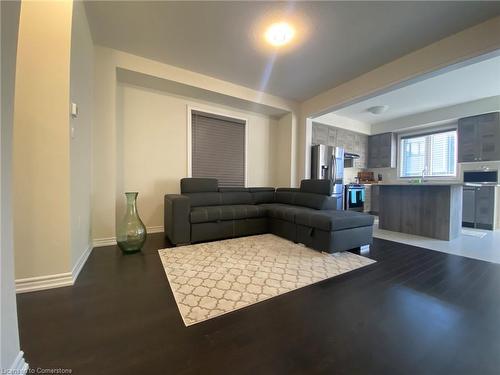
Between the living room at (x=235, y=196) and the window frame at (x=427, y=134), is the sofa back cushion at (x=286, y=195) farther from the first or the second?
the window frame at (x=427, y=134)

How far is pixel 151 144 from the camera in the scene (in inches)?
141

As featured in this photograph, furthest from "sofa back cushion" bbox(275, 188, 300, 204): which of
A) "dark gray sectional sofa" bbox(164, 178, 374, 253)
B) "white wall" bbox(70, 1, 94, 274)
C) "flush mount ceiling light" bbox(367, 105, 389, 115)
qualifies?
"white wall" bbox(70, 1, 94, 274)

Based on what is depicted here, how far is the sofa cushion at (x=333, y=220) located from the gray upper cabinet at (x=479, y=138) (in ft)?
12.9

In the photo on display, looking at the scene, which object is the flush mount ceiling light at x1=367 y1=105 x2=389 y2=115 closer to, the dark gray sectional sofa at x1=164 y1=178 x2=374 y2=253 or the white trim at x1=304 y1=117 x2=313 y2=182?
the white trim at x1=304 y1=117 x2=313 y2=182

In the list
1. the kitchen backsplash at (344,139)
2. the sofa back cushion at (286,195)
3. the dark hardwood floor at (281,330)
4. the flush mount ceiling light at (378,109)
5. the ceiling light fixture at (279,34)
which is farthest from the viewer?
the kitchen backsplash at (344,139)

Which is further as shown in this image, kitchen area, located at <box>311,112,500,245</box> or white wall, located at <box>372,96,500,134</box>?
white wall, located at <box>372,96,500,134</box>

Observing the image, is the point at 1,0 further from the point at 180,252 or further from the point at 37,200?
the point at 180,252

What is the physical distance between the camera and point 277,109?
4.56m

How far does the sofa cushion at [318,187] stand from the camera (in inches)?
131

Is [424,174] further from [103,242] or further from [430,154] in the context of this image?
[103,242]

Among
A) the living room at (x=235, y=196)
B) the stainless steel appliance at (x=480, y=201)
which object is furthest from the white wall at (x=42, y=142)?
the stainless steel appliance at (x=480, y=201)

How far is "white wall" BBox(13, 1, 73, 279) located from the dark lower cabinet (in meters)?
7.04

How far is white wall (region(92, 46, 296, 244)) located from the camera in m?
2.87

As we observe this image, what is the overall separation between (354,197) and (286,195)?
2.63 meters
